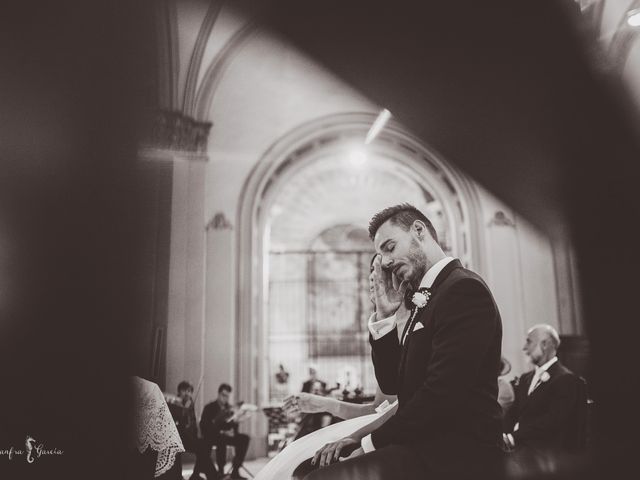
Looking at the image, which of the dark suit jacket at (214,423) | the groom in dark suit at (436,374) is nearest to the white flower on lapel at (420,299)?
the groom in dark suit at (436,374)

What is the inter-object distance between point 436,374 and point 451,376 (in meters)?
0.04

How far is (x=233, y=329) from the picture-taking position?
9.92m

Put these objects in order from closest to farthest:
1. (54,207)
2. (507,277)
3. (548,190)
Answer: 1. (548,190)
2. (54,207)
3. (507,277)

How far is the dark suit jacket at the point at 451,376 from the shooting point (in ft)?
5.29

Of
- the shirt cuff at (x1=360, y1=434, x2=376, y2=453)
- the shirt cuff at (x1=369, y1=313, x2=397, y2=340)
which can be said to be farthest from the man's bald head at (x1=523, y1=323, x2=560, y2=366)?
the shirt cuff at (x1=360, y1=434, x2=376, y2=453)

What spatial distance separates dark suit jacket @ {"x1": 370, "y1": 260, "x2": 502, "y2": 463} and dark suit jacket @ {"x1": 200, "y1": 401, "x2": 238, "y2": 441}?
5772 mm

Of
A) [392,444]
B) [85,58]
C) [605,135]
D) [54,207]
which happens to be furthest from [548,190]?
[85,58]

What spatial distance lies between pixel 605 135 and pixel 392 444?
1442 mm

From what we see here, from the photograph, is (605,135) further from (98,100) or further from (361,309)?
(361,309)

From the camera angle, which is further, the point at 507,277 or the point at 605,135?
the point at 507,277

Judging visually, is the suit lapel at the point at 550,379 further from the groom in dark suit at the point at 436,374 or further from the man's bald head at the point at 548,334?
the groom in dark suit at the point at 436,374

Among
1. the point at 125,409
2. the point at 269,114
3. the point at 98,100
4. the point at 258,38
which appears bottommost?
the point at 125,409

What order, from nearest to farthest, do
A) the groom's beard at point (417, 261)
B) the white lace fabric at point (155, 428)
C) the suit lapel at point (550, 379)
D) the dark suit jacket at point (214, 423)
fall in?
1. the groom's beard at point (417, 261)
2. the white lace fabric at point (155, 428)
3. the suit lapel at point (550, 379)
4. the dark suit jacket at point (214, 423)

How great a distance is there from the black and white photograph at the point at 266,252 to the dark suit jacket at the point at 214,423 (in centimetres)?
3
